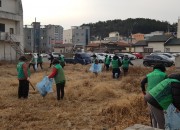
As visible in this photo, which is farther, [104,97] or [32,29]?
[32,29]

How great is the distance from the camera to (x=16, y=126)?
28.6ft

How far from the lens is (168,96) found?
218 inches

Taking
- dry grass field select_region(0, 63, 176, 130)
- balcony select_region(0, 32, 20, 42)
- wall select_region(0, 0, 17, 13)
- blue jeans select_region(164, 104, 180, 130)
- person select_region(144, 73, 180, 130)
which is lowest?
dry grass field select_region(0, 63, 176, 130)

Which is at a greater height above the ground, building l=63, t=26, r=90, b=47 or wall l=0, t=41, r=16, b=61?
building l=63, t=26, r=90, b=47

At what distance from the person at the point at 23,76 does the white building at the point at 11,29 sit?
2796 centimetres

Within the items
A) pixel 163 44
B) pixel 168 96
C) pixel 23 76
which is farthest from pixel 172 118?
pixel 163 44

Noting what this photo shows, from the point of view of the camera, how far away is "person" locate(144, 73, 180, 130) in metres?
5.30

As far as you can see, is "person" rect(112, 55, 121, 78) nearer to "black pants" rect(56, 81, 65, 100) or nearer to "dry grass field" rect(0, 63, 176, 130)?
"dry grass field" rect(0, 63, 176, 130)

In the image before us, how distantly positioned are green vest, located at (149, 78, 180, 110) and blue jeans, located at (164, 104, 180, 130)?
13.1 inches

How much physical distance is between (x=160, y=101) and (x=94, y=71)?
1700cm

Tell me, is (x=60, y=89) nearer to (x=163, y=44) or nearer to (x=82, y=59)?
(x=82, y=59)

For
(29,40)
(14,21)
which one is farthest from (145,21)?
(14,21)

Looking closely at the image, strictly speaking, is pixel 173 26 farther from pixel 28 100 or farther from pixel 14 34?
pixel 28 100

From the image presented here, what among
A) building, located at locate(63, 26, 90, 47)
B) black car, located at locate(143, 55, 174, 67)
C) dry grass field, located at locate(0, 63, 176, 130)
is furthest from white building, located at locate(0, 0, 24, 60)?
building, located at locate(63, 26, 90, 47)
